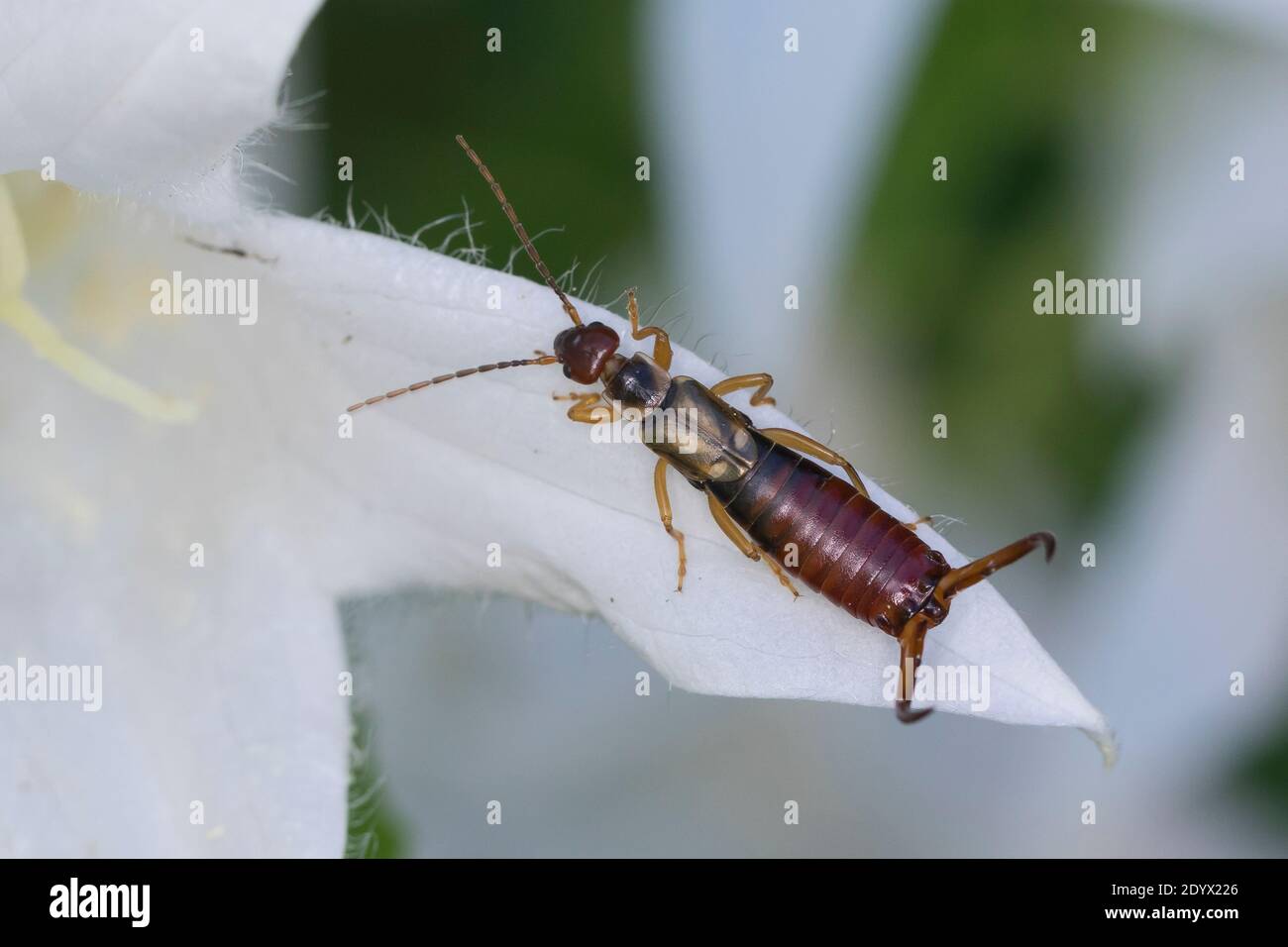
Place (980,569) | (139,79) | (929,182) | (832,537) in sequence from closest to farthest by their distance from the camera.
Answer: (139,79), (980,569), (832,537), (929,182)

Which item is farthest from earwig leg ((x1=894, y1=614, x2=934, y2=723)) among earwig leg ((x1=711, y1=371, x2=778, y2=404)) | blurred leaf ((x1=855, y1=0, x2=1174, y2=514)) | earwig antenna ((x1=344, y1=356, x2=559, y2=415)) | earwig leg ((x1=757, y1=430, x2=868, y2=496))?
blurred leaf ((x1=855, y1=0, x2=1174, y2=514))

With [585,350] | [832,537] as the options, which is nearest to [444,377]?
[585,350]

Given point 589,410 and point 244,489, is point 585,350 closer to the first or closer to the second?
point 589,410

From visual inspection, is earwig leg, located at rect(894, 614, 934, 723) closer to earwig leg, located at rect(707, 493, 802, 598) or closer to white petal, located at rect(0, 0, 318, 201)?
earwig leg, located at rect(707, 493, 802, 598)

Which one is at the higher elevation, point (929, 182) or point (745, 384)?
point (929, 182)

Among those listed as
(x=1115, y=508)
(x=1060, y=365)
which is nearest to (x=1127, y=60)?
(x=1060, y=365)

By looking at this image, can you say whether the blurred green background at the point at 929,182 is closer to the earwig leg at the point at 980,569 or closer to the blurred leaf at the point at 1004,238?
the blurred leaf at the point at 1004,238
